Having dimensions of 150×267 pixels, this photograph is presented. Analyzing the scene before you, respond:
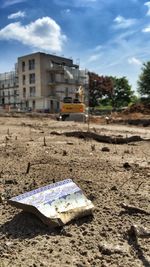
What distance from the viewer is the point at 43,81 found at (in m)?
70.2

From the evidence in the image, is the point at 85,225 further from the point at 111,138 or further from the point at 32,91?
the point at 32,91

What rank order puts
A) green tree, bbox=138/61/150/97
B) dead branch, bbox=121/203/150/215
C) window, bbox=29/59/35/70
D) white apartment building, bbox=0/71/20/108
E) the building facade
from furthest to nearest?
1. white apartment building, bbox=0/71/20/108
2. window, bbox=29/59/35/70
3. the building facade
4. green tree, bbox=138/61/150/97
5. dead branch, bbox=121/203/150/215

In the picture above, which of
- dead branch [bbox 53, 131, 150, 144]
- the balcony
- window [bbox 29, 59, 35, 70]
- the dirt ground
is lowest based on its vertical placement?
the dirt ground

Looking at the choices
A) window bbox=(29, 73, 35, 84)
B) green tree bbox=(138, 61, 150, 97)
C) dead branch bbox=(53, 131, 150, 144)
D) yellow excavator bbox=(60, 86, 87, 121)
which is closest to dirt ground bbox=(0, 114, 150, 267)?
dead branch bbox=(53, 131, 150, 144)

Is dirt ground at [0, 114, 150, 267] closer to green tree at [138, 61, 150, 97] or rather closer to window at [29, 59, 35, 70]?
green tree at [138, 61, 150, 97]

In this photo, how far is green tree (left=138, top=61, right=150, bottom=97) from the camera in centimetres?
5047

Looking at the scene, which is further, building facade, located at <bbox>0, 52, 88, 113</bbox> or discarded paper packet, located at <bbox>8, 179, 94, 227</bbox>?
building facade, located at <bbox>0, 52, 88, 113</bbox>

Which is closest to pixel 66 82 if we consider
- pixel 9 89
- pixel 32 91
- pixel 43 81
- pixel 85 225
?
pixel 43 81

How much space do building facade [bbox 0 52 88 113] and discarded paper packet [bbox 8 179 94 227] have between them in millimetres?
63636

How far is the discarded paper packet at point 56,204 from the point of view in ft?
12.0

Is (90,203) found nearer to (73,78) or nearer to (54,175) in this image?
(54,175)

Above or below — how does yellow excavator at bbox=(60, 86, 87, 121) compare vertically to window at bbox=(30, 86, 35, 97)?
below

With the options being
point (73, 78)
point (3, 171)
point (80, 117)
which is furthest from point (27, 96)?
point (3, 171)

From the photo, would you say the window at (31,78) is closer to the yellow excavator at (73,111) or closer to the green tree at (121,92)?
the green tree at (121,92)
